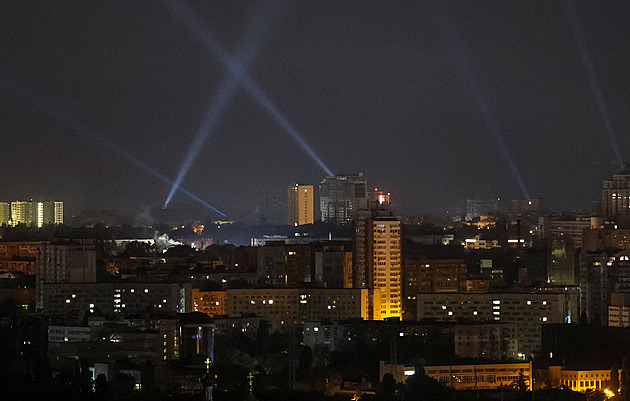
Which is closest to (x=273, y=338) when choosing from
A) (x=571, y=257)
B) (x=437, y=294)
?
(x=437, y=294)

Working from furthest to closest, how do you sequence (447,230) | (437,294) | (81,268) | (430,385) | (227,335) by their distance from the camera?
(447,230) < (81,268) < (437,294) < (227,335) < (430,385)

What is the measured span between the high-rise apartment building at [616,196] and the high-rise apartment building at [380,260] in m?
18.6

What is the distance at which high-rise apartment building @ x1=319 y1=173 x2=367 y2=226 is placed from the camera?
58.5 metres

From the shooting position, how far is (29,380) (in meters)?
23.5

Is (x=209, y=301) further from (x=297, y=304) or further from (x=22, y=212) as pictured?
(x=22, y=212)

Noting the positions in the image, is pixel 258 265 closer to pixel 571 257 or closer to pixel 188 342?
pixel 571 257

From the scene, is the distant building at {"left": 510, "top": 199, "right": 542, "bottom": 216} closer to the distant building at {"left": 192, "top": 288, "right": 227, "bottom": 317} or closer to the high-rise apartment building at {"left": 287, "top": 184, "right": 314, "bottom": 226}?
the high-rise apartment building at {"left": 287, "top": 184, "right": 314, "bottom": 226}

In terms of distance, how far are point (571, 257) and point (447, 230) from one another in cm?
1471

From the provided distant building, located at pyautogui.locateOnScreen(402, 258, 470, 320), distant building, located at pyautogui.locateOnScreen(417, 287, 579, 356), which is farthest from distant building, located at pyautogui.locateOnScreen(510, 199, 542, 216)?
distant building, located at pyautogui.locateOnScreen(417, 287, 579, 356)

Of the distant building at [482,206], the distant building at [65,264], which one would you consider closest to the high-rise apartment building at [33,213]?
the distant building at [482,206]

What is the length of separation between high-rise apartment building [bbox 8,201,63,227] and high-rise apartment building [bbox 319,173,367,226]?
9361mm

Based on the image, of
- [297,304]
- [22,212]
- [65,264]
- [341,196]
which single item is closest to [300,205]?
[341,196]

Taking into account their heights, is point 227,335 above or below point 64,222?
below

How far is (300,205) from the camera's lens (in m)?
63.8
